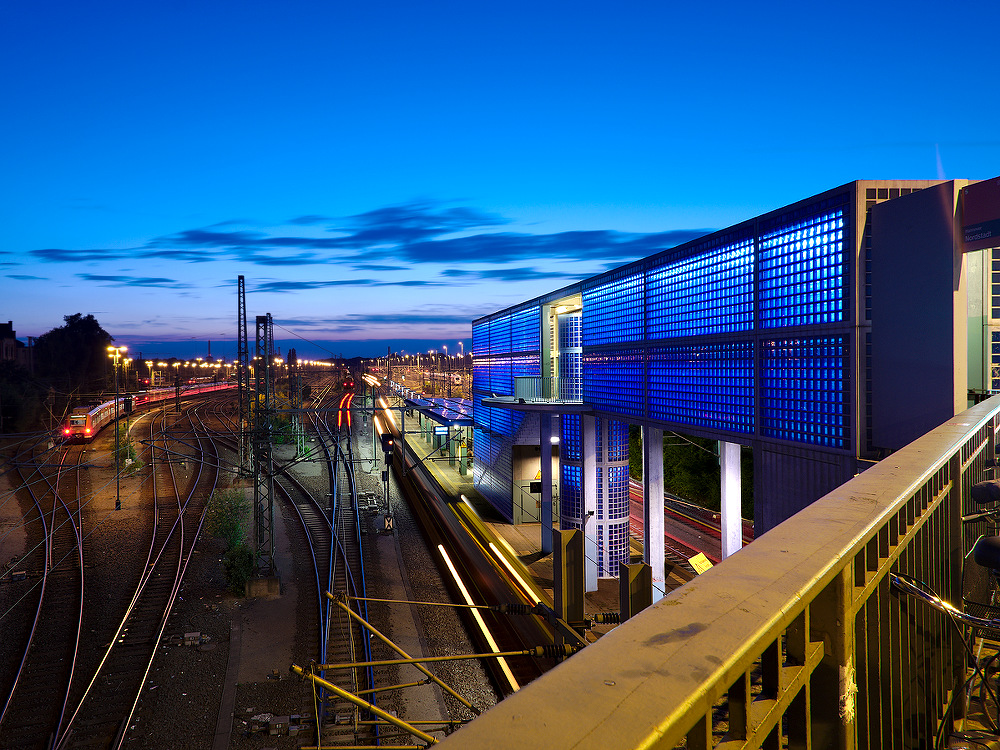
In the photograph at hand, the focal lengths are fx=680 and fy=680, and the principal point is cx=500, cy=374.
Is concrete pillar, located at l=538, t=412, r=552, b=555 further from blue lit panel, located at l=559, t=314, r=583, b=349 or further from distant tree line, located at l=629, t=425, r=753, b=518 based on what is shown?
distant tree line, located at l=629, t=425, r=753, b=518

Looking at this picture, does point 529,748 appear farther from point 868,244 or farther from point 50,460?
point 50,460

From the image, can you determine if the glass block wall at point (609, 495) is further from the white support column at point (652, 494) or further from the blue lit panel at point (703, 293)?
the blue lit panel at point (703, 293)

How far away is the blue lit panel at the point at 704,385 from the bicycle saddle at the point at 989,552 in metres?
7.85

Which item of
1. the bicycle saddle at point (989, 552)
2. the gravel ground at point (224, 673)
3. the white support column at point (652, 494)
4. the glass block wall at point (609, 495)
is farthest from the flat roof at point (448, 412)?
the bicycle saddle at point (989, 552)

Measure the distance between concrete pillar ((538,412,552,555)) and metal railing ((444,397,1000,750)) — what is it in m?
17.0

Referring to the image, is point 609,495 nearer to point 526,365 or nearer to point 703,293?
point 526,365

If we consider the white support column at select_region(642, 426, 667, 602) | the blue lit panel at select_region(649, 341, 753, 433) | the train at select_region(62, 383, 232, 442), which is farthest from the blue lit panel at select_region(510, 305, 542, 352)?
the train at select_region(62, 383, 232, 442)

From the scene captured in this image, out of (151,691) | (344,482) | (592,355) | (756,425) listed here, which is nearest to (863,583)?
(756,425)

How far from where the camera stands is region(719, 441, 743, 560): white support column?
1340 cm

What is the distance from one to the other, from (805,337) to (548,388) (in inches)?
440

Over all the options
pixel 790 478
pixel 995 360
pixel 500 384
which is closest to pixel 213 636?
pixel 790 478

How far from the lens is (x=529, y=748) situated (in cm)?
75

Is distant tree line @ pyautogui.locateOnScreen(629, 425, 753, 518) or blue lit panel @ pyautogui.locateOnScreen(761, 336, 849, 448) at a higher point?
blue lit panel @ pyautogui.locateOnScreen(761, 336, 849, 448)

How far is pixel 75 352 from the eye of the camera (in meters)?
63.4
